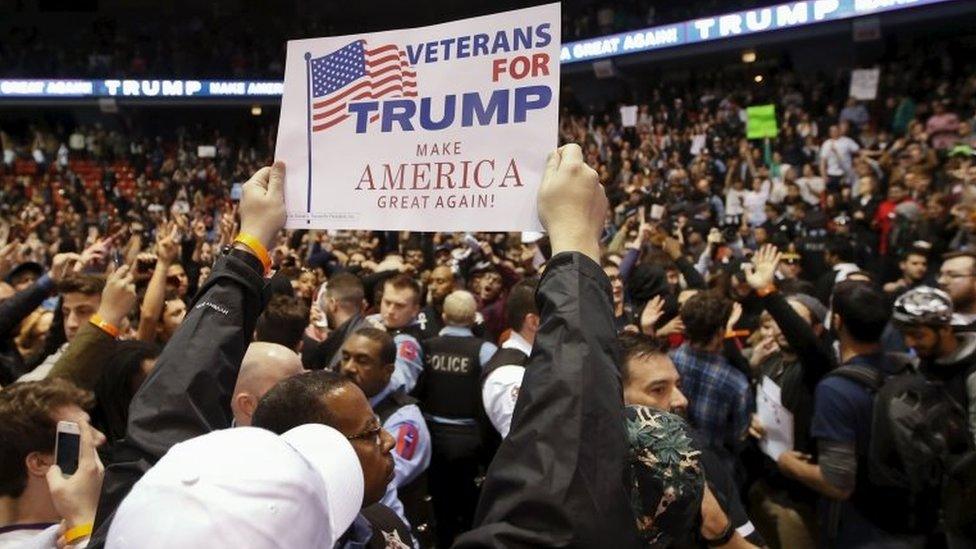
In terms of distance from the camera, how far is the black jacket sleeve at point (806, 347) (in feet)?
12.1

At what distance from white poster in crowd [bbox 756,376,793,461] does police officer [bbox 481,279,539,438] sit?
3.36 feet

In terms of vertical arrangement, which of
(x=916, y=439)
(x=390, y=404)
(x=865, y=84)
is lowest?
(x=390, y=404)

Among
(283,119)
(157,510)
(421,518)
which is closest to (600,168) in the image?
(421,518)

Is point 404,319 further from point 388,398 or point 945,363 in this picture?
point 945,363

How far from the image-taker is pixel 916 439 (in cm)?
287

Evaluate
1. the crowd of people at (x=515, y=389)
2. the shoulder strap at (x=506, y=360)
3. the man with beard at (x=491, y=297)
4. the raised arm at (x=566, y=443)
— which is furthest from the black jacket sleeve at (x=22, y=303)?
the raised arm at (x=566, y=443)

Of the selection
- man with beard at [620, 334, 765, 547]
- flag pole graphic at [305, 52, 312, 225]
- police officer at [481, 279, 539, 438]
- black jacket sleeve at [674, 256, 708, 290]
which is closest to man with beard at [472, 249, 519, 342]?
black jacket sleeve at [674, 256, 708, 290]

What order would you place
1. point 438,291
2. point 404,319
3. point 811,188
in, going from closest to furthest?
point 404,319, point 438,291, point 811,188

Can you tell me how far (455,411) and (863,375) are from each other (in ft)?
7.38

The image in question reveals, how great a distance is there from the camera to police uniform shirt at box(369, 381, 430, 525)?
3.78m

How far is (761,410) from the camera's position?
392cm

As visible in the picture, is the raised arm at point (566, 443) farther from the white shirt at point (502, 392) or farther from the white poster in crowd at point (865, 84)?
the white poster in crowd at point (865, 84)

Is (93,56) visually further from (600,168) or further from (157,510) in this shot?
(157,510)

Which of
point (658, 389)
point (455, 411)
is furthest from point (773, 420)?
point (455, 411)
